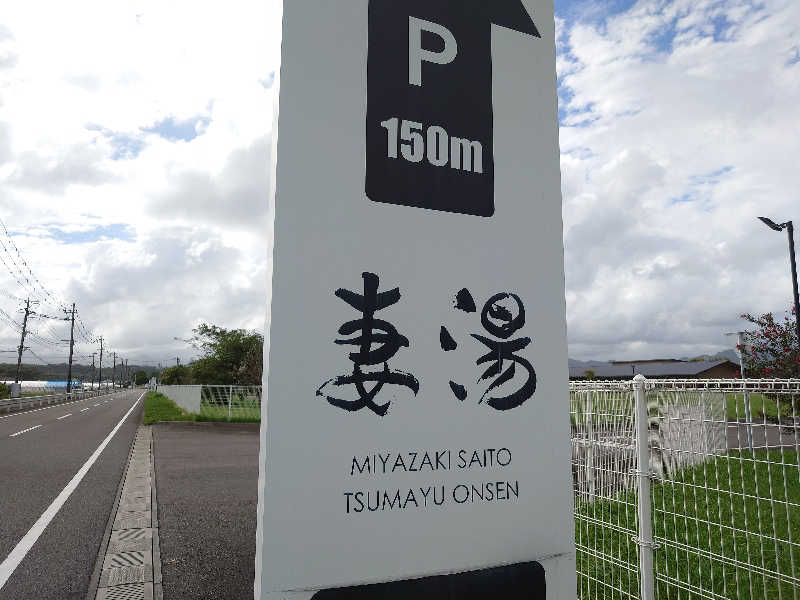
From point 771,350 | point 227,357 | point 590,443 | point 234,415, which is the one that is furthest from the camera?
point 227,357

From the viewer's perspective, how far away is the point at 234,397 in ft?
60.4

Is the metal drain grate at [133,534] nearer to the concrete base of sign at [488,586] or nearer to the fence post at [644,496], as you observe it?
the concrete base of sign at [488,586]

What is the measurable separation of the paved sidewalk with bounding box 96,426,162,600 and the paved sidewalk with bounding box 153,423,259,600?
0.10 m

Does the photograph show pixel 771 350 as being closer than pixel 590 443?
No

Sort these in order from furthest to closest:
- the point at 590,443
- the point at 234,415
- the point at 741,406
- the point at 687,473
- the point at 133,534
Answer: the point at 234,415 < the point at 133,534 < the point at 590,443 < the point at 687,473 < the point at 741,406

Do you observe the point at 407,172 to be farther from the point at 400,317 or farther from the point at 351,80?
the point at 400,317

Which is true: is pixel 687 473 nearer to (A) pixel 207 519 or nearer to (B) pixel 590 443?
(B) pixel 590 443

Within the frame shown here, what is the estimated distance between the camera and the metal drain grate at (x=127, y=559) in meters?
4.60

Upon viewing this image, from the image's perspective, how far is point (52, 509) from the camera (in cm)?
645

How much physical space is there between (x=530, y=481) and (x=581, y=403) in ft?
4.70

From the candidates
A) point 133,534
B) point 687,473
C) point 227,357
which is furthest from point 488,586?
point 227,357

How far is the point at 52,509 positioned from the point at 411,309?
6.58m

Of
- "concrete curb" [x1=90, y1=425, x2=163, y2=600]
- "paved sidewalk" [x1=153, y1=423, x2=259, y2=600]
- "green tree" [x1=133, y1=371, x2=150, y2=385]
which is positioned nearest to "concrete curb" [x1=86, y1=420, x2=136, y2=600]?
"concrete curb" [x1=90, y1=425, x2=163, y2=600]

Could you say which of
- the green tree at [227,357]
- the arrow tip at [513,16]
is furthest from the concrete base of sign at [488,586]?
the green tree at [227,357]
